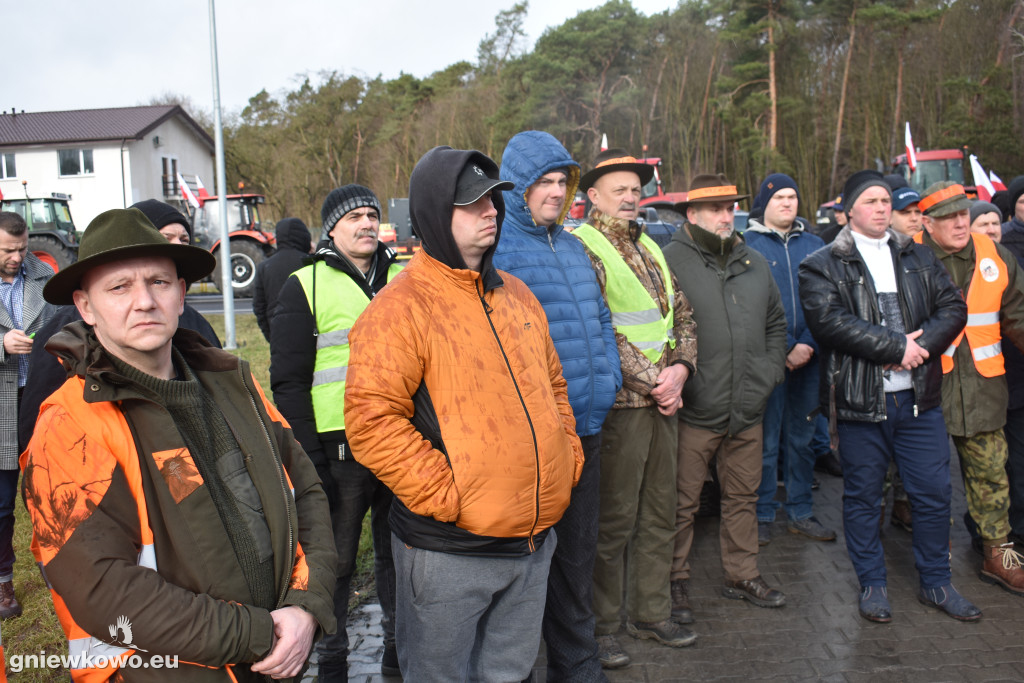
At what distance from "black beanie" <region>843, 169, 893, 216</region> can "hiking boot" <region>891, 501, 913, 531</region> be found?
6.93 feet

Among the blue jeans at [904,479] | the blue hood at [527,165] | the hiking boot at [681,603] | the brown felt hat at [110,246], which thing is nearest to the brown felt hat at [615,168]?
the blue hood at [527,165]

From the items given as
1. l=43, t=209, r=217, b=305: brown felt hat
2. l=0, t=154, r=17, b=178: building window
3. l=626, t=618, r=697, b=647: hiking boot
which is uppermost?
l=0, t=154, r=17, b=178: building window

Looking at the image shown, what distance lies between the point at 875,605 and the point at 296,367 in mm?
3014

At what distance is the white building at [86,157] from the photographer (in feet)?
112

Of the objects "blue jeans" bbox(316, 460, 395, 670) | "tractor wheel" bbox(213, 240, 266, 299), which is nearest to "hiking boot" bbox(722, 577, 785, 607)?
"blue jeans" bbox(316, 460, 395, 670)

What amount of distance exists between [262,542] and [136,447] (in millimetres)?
388

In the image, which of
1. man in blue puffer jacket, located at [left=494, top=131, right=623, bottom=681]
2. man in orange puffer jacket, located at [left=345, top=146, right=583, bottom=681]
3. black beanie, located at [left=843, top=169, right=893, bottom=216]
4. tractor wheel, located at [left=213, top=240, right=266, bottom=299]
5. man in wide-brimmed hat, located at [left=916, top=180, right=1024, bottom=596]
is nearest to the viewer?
man in orange puffer jacket, located at [left=345, top=146, right=583, bottom=681]

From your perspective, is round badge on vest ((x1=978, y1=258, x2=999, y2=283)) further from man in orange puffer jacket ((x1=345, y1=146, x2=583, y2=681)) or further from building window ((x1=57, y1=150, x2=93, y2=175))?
building window ((x1=57, y1=150, x2=93, y2=175))

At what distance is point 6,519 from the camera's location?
386 centimetres

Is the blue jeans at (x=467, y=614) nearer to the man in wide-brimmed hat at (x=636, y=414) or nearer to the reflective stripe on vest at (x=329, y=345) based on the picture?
the reflective stripe on vest at (x=329, y=345)

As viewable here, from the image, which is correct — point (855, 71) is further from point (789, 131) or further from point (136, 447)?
point (136, 447)

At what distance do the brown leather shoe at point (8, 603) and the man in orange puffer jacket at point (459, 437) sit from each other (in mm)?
2645

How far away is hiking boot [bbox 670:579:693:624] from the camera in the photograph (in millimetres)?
3695

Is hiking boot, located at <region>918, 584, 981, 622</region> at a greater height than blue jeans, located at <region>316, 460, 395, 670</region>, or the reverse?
blue jeans, located at <region>316, 460, 395, 670</region>
